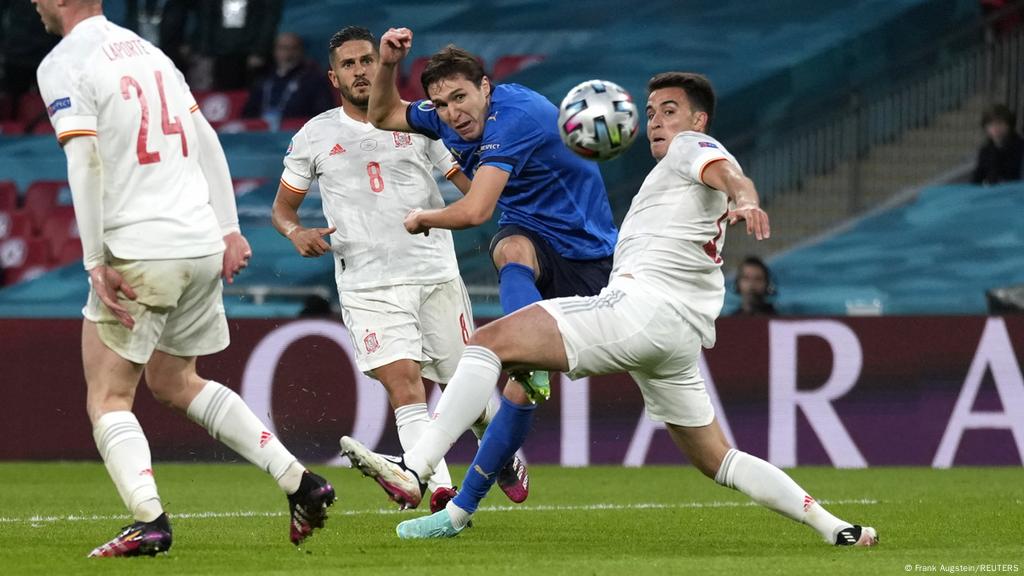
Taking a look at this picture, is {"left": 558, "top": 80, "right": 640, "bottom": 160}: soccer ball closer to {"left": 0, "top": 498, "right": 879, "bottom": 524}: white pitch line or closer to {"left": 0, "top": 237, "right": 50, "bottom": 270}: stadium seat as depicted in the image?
{"left": 0, "top": 498, "right": 879, "bottom": 524}: white pitch line

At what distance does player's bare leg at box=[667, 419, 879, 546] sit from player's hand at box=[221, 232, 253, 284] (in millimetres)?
1670

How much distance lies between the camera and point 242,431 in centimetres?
608

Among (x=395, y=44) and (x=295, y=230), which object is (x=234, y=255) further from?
(x=295, y=230)

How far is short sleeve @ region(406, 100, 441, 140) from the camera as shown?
285 inches

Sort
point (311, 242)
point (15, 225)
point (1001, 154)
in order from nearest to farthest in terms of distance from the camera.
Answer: point (311, 242)
point (1001, 154)
point (15, 225)

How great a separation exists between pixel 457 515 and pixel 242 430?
1.01m

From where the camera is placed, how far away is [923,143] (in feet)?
53.8

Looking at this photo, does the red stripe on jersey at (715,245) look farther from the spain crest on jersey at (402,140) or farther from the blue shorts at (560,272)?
the spain crest on jersey at (402,140)

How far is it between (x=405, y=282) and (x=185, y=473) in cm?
369

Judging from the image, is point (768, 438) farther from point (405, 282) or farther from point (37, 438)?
point (37, 438)

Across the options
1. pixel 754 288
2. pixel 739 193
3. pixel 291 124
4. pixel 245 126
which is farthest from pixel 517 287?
pixel 245 126

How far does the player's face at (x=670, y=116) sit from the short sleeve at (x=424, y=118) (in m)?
1.25

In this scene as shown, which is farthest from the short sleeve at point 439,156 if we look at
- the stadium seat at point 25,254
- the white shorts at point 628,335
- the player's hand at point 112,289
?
the stadium seat at point 25,254

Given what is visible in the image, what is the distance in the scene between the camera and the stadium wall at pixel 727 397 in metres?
11.1
